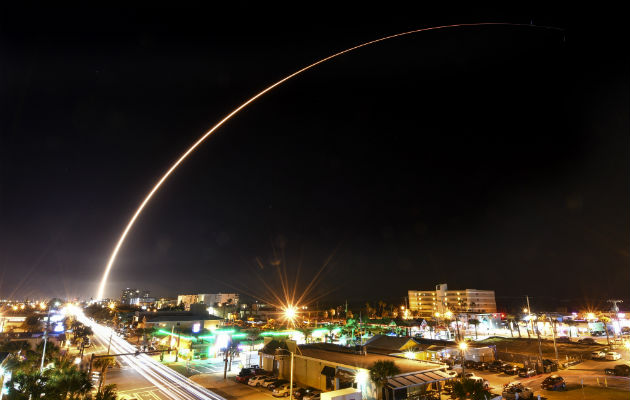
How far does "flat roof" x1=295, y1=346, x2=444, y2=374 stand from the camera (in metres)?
32.4

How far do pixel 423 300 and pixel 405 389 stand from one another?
162 m

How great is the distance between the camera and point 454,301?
16350 cm

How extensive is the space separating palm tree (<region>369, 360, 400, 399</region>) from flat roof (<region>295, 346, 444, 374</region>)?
1972mm

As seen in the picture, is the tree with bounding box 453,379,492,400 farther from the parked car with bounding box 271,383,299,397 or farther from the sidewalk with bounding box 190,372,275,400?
the sidewalk with bounding box 190,372,275,400

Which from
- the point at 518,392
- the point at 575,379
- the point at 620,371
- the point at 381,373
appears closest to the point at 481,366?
the point at 575,379

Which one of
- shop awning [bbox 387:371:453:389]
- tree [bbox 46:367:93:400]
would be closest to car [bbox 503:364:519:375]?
shop awning [bbox 387:371:453:389]

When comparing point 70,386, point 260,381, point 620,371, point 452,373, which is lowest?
point 260,381

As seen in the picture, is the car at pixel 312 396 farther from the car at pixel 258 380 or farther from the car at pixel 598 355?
the car at pixel 598 355

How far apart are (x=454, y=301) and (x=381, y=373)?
152827 mm

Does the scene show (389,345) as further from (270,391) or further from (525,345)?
(525,345)

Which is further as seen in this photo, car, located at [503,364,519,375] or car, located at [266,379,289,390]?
car, located at [503,364,519,375]

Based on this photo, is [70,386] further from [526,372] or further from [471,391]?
[526,372]

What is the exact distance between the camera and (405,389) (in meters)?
30.7

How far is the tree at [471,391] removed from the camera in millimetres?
23230
